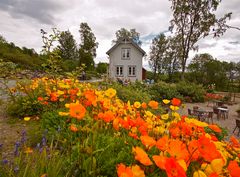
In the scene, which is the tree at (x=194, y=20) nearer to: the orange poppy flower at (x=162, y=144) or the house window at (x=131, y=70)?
the house window at (x=131, y=70)

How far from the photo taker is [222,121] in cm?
1235

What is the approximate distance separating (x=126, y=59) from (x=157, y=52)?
2096 cm

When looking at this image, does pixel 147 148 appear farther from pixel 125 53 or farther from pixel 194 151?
pixel 125 53

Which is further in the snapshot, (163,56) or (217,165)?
(163,56)

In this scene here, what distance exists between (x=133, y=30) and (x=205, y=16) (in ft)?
93.6

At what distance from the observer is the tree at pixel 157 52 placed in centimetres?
4665

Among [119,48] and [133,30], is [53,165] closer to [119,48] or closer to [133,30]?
[119,48]

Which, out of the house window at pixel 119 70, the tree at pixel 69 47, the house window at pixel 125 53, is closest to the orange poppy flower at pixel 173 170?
the house window at pixel 119 70

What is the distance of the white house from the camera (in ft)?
94.2

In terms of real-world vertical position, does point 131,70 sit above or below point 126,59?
below

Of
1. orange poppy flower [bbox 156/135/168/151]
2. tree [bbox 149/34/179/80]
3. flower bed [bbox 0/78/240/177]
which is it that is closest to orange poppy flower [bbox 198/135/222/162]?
flower bed [bbox 0/78/240/177]

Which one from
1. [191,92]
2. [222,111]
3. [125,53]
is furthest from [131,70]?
[222,111]

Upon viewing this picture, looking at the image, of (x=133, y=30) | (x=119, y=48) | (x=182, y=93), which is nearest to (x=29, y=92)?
(x=182, y=93)

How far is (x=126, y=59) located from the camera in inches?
1135
